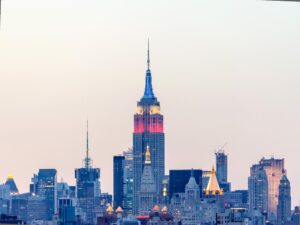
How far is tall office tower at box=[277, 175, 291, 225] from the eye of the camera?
1068 inches

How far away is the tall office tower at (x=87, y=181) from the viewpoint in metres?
32.4

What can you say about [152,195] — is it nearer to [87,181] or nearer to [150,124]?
[87,181]

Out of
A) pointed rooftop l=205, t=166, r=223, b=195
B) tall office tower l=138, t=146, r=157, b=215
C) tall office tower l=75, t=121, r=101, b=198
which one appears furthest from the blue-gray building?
pointed rooftop l=205, t=166, r=223, b=195

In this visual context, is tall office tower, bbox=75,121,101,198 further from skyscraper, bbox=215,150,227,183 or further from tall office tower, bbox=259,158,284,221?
tall office tower, bbox=259,158,284,221

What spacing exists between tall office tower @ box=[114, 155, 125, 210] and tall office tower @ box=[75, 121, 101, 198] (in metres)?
0.58

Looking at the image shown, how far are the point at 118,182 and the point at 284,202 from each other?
5.41m

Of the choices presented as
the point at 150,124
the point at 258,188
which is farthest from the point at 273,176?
the point at 150,124

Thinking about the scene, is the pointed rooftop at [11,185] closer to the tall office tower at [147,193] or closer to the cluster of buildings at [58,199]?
the cluster of buildings at [58,199]

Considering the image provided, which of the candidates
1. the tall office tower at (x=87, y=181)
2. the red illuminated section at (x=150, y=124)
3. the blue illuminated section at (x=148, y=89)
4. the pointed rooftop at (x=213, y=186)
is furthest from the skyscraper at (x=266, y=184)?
the blue illuminated section at (x=148, y=89)

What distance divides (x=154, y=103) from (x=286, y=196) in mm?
9240

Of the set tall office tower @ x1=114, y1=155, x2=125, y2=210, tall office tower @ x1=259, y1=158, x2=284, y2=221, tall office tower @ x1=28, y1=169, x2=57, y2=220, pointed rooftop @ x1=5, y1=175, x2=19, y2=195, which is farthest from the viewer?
tall office tower @ x1=114, y1=155, x2=125, y2=210

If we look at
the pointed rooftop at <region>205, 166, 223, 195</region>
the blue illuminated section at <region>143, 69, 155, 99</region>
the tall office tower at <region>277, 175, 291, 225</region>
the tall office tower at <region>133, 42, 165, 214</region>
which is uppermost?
the blue illuminated section at <region>143, 69, 155, 99</region>

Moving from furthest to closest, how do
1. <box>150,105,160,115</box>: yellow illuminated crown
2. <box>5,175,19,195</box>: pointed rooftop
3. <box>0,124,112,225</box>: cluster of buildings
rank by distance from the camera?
<box>150,105,160,115</box>: yellow illuminated crown, <box>0,124,112,225</box>: cluster of buildings, <box>5,175,19,195</box>: pointed rooftop

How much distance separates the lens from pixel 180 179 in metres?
33.5
